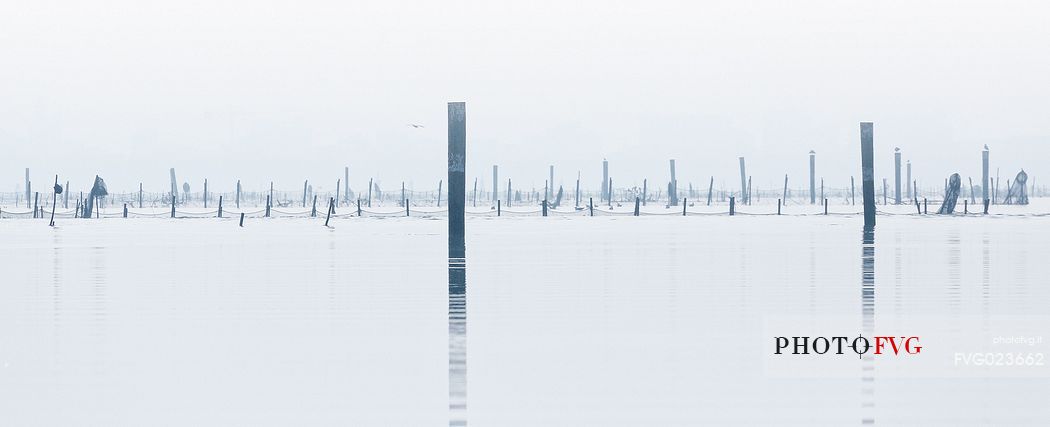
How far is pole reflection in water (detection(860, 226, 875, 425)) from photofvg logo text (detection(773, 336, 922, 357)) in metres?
0.17

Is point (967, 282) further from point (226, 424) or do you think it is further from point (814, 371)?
point (226, 424)

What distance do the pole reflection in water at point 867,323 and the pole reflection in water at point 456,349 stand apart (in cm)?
154

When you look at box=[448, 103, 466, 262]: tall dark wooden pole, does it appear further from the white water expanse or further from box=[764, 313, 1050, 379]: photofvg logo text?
box=[764, 313, 1050, 379]: photofvg logo text

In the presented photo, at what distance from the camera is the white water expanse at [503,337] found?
516 cm

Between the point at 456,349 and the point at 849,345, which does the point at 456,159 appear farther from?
the point at 849,345

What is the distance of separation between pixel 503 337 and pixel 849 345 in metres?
1.90

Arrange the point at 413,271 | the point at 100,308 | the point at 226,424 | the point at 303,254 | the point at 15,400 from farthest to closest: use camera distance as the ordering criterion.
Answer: the point at 303,254, the point at 413,271, the point at 100,308, the point at 15,400, the point at 226,424

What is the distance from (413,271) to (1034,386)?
8.35m

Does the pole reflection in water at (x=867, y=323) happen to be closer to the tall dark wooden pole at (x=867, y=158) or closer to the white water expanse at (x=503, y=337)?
the white water expanse at (x=503, y=337)

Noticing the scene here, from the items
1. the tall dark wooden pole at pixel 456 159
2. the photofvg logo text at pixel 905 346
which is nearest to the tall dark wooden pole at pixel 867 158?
the tall dark wooden pole at pixel 456 159

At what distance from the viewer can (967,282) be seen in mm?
11203

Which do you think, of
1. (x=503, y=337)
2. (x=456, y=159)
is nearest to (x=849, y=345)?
(x=503, y=337)

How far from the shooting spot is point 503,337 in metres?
7.46

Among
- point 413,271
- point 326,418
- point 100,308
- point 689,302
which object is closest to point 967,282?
point 689,302
